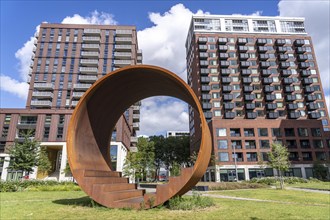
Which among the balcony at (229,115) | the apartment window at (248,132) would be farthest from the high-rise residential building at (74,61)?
the apartment window at (248,132)

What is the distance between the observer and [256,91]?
6419cm

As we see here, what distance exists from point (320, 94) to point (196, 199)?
67.8 metres

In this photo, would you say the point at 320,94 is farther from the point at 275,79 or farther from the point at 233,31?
the point at 233,31

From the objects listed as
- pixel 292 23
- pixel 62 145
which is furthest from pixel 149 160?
pixel 292 23

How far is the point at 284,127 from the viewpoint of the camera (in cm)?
5478

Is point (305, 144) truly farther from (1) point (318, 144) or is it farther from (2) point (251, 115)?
(2) point (251, 115)

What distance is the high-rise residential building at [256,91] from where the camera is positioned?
52469 millimetres

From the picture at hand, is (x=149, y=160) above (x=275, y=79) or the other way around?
the other way around

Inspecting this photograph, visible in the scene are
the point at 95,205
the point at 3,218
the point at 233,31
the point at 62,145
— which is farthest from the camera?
the point at 233,31

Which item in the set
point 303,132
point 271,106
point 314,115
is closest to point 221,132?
point 271,106

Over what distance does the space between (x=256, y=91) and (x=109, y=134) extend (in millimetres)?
56476

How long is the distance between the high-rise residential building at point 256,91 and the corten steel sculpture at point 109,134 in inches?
1525

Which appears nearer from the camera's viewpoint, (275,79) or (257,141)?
(257,141)

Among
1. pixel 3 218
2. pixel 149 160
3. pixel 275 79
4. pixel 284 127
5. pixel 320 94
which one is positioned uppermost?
pixel 275 79
